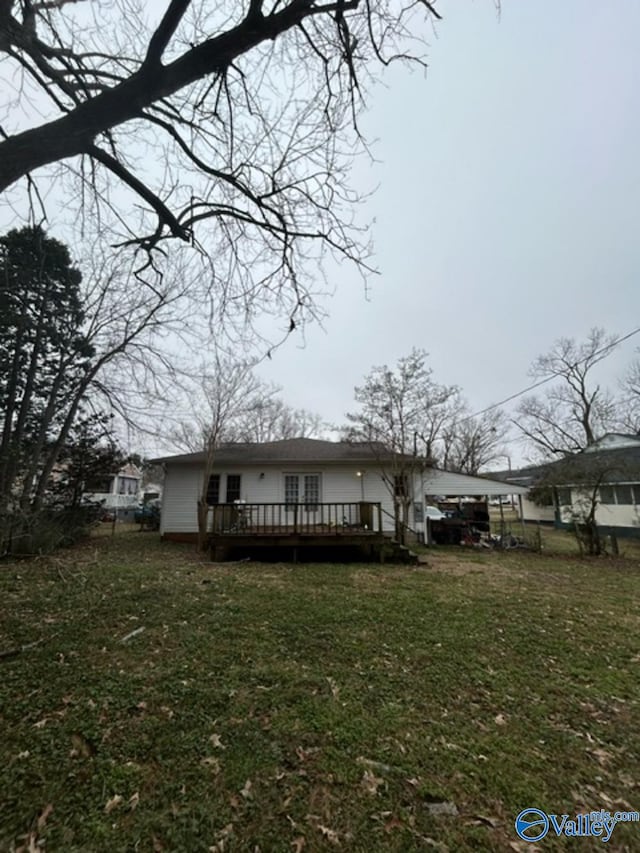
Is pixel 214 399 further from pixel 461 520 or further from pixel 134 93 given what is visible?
pixel 461 520

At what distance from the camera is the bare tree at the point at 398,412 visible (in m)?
12.2

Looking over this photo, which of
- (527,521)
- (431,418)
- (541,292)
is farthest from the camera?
(527,521)

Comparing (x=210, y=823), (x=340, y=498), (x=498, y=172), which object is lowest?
(x=210, y=823)

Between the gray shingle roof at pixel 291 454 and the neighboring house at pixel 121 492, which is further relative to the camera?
the neighboring house at pixel 121 492

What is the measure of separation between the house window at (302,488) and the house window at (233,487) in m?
1.73

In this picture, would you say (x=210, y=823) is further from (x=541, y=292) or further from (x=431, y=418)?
(x=541, y=292)

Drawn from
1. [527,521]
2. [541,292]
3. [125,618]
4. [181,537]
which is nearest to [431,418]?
[541,292]

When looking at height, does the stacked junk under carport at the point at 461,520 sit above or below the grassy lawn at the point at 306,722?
above

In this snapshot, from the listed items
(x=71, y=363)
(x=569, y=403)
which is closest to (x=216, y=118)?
(x=71, y=363)

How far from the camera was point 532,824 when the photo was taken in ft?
6.46

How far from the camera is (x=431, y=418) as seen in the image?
44.5 feet

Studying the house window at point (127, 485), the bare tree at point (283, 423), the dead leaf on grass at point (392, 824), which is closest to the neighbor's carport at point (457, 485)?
the bare tree at point (283, 423)

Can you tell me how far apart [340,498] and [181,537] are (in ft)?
19.1

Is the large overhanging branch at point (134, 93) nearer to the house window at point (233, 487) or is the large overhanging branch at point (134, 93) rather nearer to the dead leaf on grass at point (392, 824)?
the dead leaf on grass at point (392, 824)
